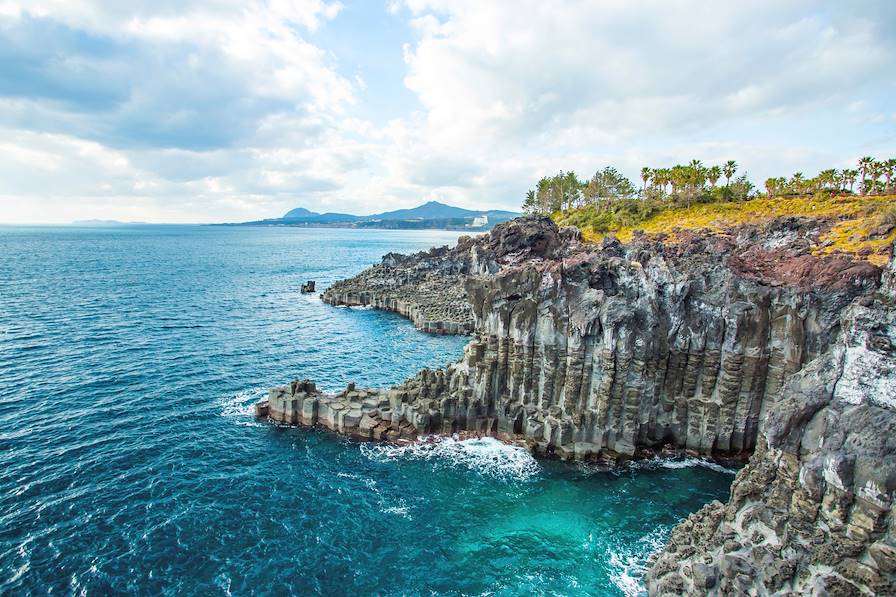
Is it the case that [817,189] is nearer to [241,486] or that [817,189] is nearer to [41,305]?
[241,486]

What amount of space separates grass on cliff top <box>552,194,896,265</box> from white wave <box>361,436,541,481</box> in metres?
47.6

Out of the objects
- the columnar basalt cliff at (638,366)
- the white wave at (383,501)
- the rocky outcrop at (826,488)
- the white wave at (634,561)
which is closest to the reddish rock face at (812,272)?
the columnar basalt cliff at (638,366)

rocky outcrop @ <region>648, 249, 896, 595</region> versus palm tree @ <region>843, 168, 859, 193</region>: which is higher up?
palm tree @ <region>843, 168, 859, 193</region>

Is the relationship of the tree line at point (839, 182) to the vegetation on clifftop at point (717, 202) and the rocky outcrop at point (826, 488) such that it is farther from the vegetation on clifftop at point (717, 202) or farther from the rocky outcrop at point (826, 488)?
the rocky outcrop at point (826, 488)

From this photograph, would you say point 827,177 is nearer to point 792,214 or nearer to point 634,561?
point 792,214

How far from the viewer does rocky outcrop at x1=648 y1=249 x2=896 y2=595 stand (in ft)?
59.8

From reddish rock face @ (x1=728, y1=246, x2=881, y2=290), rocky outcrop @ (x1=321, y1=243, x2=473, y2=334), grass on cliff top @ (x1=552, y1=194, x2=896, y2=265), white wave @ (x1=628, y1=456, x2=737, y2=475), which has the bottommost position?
white wave @ (x1=628, y1=456, x2=737, y2=475)

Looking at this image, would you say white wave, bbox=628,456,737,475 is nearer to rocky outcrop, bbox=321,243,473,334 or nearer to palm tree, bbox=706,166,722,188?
rocky outcrop, bbox=321,243,473,334

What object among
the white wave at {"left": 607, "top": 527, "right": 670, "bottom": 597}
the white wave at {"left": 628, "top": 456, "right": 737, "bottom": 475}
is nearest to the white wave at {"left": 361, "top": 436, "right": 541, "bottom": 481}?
the white wave at {"left": 628, "top": 456, "right": 737, "bottom": 475}

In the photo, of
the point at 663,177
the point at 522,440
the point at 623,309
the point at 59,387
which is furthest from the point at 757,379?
the point at 663,177

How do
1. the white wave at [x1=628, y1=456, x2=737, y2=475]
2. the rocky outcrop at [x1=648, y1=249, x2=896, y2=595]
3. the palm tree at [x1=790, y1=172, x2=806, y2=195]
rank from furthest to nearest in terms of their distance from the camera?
the palm tree at [x1=790, y1=172, x2=806, y2=195]
the white wave at [x1=628, y1=456, x2=737, y2=475]
the rocky outcrop at [x1=648, y1=249, x2=896, y2=595]

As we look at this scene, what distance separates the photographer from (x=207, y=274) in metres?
157

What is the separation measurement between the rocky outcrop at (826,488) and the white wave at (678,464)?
51.9ft

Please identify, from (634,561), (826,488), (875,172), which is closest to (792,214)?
(875,172)
